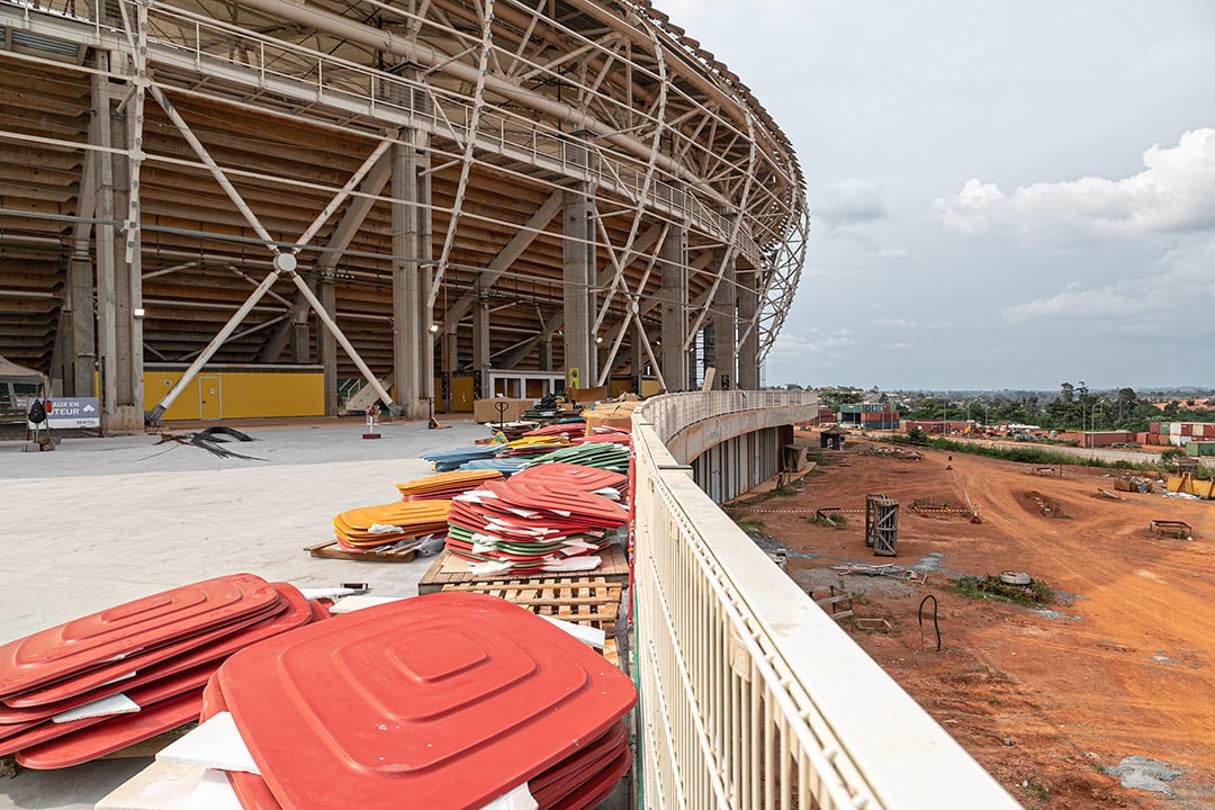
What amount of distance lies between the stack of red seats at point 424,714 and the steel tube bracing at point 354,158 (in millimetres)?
16245

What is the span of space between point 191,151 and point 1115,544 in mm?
33648

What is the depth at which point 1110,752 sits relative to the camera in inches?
336

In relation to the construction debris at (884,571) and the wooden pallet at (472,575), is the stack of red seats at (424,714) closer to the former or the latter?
the wooden pallet at (472,575)

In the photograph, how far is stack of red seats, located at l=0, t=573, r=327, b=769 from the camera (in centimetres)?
243

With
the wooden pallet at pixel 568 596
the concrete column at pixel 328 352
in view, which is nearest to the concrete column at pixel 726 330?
the concrete column at pixel 328 352

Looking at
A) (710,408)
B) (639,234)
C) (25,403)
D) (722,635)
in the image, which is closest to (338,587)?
(722,635)

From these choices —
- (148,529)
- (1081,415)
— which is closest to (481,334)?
(148,529)

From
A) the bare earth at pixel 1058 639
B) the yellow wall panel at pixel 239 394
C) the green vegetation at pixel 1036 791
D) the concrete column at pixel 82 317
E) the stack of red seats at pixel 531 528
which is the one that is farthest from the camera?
the concrete column at pixel 82 317

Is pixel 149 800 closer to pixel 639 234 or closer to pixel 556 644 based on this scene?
pixel 556 644

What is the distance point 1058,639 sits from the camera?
12805mm

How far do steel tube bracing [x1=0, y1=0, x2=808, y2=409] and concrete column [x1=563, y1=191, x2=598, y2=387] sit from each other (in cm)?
12

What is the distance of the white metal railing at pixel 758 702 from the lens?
68 centimetres

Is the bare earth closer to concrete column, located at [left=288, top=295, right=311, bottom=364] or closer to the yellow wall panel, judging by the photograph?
the yellow wall panel

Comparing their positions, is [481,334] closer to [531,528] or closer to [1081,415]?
[531,528]
